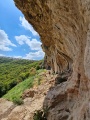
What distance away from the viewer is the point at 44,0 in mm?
14391

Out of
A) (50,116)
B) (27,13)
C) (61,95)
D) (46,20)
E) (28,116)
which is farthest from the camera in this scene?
(27,13)

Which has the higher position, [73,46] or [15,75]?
[73,46]

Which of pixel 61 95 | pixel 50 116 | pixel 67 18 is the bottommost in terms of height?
pixel 50 116

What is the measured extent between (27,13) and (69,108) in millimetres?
9910

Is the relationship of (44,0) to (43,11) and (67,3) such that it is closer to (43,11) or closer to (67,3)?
(43,11)

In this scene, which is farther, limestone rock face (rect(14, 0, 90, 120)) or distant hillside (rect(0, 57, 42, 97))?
distant hillside (rect(0, 57, 42, 97))

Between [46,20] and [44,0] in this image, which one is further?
[46,20]

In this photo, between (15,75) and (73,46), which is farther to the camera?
(15,75)

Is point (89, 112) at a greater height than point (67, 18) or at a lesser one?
lesser

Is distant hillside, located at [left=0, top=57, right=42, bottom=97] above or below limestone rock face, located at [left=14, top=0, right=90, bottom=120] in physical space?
below

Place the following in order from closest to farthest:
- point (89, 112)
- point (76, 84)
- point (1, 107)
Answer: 1. point (89, 112)
2. point (76, 84)
3. point (1, 107)

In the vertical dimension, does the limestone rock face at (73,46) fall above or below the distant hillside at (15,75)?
above

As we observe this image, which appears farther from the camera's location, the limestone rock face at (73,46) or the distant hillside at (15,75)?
the distant hillside at (15,75)

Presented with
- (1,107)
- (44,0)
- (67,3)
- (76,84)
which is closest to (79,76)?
(76,84)
